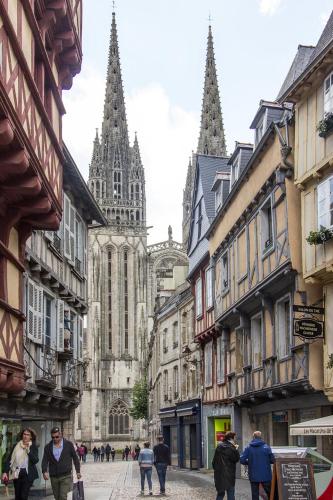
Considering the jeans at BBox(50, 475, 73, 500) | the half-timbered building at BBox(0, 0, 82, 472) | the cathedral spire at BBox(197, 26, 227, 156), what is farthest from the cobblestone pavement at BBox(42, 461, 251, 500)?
the cathedral spire at BBox(197, 26, 227, 156)

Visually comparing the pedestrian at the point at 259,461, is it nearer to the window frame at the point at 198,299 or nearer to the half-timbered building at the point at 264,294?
the half-timbered building at the point at 264,294

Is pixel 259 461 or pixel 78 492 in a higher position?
pixel 259 461

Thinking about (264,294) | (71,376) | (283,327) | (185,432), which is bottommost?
(185,432)

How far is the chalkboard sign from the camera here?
11469mm

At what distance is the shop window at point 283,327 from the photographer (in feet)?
59.0

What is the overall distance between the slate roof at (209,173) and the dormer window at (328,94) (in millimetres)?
12748

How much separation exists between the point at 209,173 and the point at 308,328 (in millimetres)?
15345

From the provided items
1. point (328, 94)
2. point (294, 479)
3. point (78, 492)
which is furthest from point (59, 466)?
point (328, 94)

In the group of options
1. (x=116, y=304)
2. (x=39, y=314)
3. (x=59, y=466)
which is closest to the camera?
(x=59, y=466)

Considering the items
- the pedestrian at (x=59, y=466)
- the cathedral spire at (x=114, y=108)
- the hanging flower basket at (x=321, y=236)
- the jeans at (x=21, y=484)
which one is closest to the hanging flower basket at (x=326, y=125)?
the hanging flower basket at (x=321, y=236)

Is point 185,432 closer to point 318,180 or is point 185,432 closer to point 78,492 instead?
point 318,180

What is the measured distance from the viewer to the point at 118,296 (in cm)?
9781

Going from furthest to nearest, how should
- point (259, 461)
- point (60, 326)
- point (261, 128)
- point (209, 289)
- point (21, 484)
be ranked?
point (209, 289) → point (261, 128) → point (60, 326) → point (21, 484) → point (259, 461)

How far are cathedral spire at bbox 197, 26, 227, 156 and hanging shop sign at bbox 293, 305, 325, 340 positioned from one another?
3461 inches
